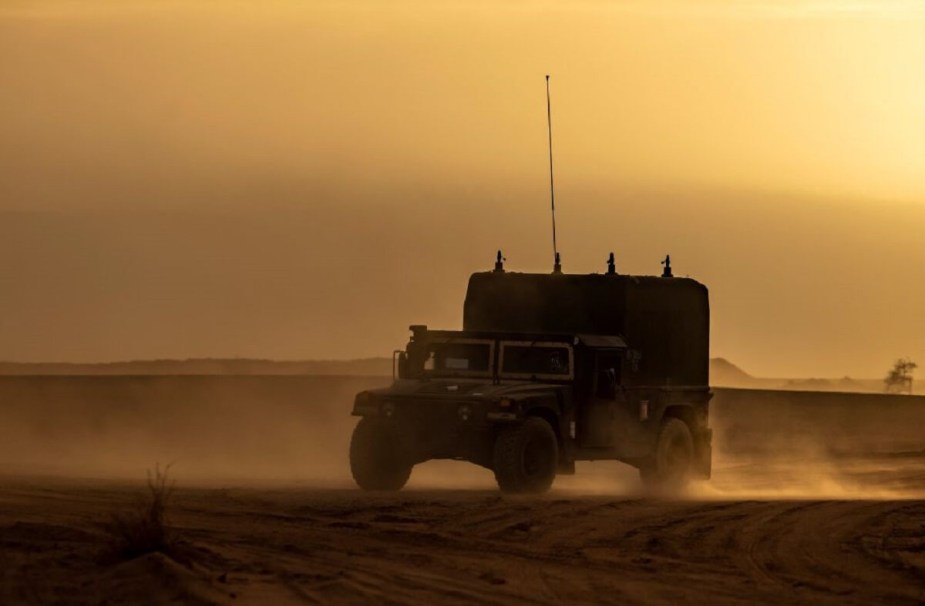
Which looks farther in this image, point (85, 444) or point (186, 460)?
point (85, 444)

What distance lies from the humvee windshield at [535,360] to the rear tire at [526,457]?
0.99m

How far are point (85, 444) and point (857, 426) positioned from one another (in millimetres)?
24952

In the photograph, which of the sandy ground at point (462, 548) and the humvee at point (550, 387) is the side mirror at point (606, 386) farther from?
the sandy ground at point (462, 548)

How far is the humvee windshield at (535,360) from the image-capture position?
30.2 m

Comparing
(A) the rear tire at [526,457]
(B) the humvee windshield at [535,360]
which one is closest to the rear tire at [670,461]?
(B) the humvee windshield at [535,360]

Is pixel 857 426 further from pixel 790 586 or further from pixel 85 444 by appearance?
pixel 790 586

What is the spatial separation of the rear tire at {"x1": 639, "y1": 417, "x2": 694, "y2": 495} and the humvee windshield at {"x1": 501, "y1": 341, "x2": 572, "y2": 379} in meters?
2.75

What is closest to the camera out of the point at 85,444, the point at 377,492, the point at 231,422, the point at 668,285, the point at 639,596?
the point at 639,596

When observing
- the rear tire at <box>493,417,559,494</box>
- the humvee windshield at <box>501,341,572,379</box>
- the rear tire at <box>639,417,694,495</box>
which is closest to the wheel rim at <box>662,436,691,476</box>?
the rear tire at <box>639,417,694,495</box>

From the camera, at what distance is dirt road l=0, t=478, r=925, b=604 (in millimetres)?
17875

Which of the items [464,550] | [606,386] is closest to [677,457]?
[606,386]

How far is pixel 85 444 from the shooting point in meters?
51.1

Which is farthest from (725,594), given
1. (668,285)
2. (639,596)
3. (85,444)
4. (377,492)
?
(85,444)

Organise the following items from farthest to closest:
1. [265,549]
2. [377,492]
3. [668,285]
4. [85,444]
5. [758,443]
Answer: [758,443]
[85,444]
[668,285]
[377,492]
[265,549]
